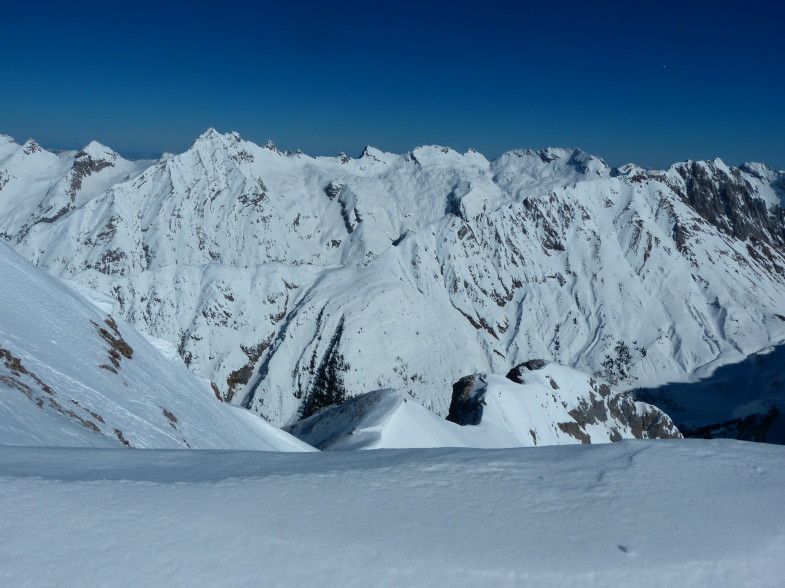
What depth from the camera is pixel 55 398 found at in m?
13.0

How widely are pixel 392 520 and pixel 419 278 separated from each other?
142 meters

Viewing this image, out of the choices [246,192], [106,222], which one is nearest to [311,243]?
[246,192]

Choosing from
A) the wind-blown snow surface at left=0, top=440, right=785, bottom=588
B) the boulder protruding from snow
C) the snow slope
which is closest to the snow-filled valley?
the wind-blown snow surface at left=0, top=440, right=785, bottom=588

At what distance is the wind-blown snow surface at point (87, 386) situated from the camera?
11188 mm

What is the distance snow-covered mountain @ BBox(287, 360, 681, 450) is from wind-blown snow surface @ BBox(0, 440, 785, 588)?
33453mm

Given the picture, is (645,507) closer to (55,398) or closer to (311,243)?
(55,398)

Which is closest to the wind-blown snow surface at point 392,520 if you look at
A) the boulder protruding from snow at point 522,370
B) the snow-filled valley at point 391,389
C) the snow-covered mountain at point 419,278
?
the snow-filled valley at point 391,389

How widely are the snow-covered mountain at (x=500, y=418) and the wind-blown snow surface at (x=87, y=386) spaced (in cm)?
1932

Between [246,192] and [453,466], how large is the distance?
628ft

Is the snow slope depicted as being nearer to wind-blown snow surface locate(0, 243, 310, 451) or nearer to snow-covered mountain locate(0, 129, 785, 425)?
snow-covered mountain locate(0, 129, 785, 425)

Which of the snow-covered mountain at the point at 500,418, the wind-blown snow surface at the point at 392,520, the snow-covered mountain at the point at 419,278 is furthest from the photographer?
the snow-covered mountain at the point at 419,278

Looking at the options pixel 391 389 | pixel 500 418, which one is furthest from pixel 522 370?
pixel 391 389

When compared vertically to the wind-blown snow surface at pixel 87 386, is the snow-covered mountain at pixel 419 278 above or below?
above

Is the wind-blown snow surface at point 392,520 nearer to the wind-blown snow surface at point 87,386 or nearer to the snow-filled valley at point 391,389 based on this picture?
the snow-filled valley at point 391,389
